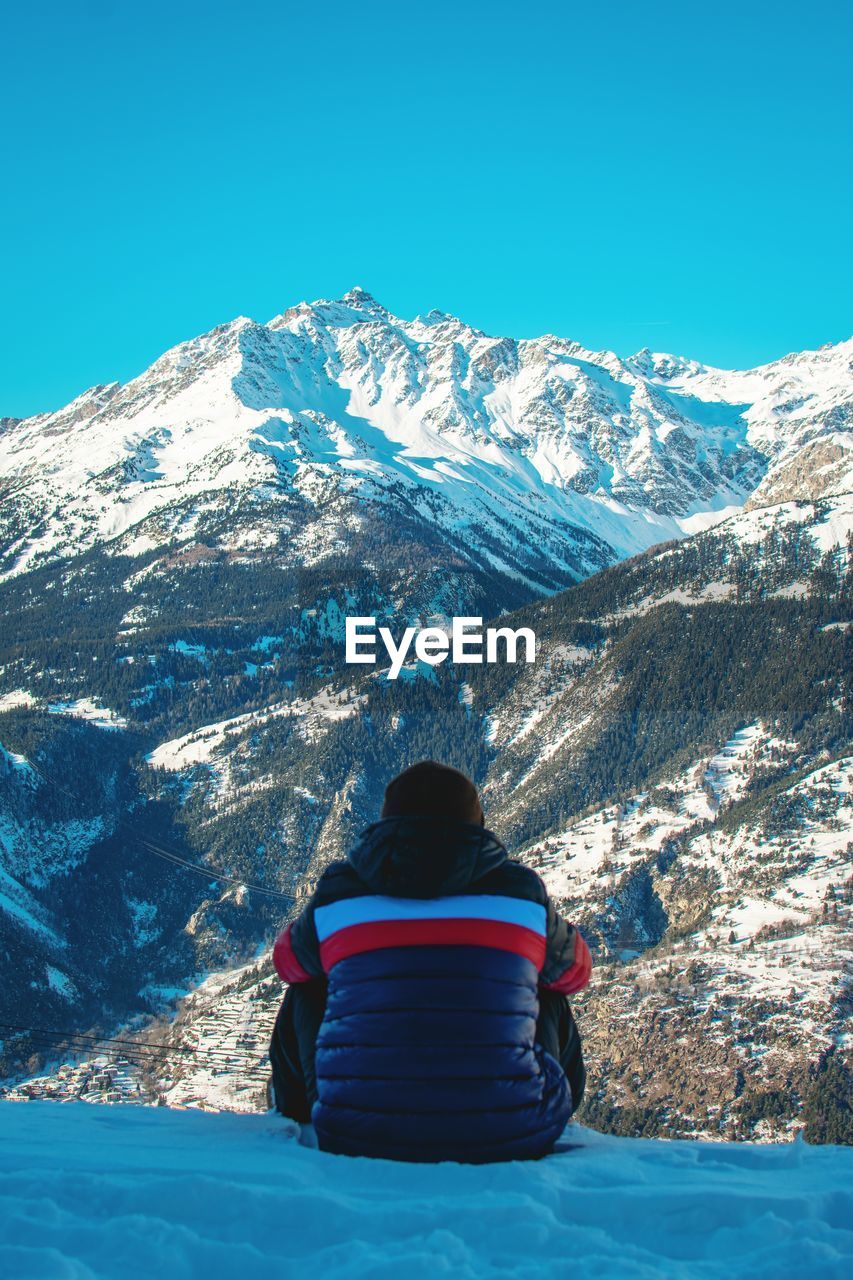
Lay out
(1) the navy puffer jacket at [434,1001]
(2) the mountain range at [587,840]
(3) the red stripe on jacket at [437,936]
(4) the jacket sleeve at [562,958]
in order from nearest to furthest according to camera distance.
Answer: (1) the navy puffer jacket at [434,1001] < (3) the red stripe on jacket at [437,936] < (4) the jacket sleeve at [562,958] < (2) the mountain range at [587,840]

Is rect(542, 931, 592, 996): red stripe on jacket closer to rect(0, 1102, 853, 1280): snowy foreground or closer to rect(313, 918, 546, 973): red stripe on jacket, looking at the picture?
rect(313, 918, 546, 973): red stripe on jacket

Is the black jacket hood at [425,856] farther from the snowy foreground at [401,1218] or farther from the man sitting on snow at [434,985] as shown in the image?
the snowy foreground at [401,1218]

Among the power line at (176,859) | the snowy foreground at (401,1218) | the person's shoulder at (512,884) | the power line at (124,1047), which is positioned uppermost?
the person's shoulder at (512,884)

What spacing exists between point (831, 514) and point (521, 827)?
9932cm

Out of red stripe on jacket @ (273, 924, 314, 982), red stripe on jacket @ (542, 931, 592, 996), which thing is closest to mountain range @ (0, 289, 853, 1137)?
red stripe on jacket @ (542, 931, 592, 996)

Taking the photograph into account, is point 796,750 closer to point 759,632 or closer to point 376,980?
point 759,632

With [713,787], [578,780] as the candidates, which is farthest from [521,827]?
[713,787]

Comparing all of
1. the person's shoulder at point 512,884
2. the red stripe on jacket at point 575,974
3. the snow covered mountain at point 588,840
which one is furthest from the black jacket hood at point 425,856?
the snow covered mountain at point 588,840

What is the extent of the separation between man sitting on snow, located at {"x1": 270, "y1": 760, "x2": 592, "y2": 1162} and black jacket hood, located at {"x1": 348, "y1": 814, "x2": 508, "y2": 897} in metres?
0.01

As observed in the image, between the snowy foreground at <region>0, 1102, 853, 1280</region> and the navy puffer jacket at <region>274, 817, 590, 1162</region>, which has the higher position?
the navy puffer jacket at <region>274, 817, 590, 1162</region>

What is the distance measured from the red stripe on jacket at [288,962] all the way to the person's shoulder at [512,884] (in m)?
1.66

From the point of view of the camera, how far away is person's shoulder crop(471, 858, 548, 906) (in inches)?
284

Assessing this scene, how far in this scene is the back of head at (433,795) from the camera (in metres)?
7.19

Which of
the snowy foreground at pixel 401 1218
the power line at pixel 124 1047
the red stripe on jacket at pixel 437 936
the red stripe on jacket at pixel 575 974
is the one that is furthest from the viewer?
the power line at pixel 124 1047
